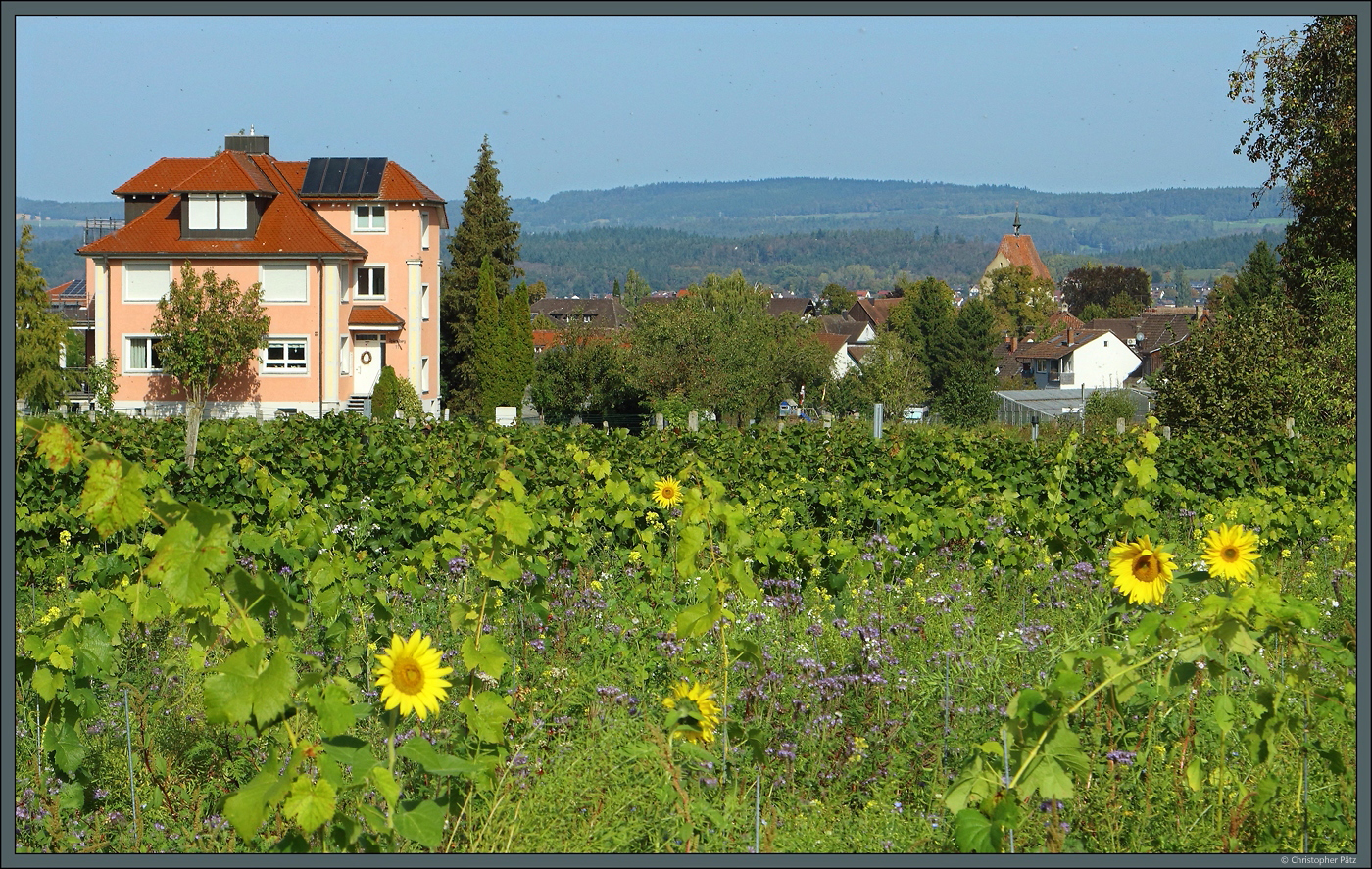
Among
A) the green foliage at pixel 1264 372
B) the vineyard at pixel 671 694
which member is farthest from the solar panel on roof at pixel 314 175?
the vineyard at pixel 671 694

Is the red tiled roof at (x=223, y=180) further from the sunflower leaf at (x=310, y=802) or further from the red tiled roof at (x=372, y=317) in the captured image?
the sunflower leaf at (x=310, y=802)

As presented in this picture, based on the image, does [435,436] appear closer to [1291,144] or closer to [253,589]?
[253,589]

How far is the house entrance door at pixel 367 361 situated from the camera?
137 feet

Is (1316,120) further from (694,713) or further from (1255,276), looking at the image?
(1255,276)

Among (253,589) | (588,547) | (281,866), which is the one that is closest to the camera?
(281,866)

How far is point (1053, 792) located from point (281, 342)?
1507 inches

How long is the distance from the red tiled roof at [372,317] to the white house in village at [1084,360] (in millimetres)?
62581

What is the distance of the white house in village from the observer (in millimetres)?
93562

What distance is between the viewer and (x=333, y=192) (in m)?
42.2

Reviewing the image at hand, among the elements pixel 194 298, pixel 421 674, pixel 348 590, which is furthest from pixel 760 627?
pixel 194 298

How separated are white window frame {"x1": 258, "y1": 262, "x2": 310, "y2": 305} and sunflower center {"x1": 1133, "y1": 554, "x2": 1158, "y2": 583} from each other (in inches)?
1458

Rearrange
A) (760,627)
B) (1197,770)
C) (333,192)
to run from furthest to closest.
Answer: (333,192) < (760,627) < (1197,770)

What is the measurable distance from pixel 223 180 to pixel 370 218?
5.94 m

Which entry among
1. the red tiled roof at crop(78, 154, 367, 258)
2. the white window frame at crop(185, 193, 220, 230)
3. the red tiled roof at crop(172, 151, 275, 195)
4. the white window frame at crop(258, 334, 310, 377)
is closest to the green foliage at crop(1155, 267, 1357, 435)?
the red tiled roof at crop(78, 154, 367, 258)
